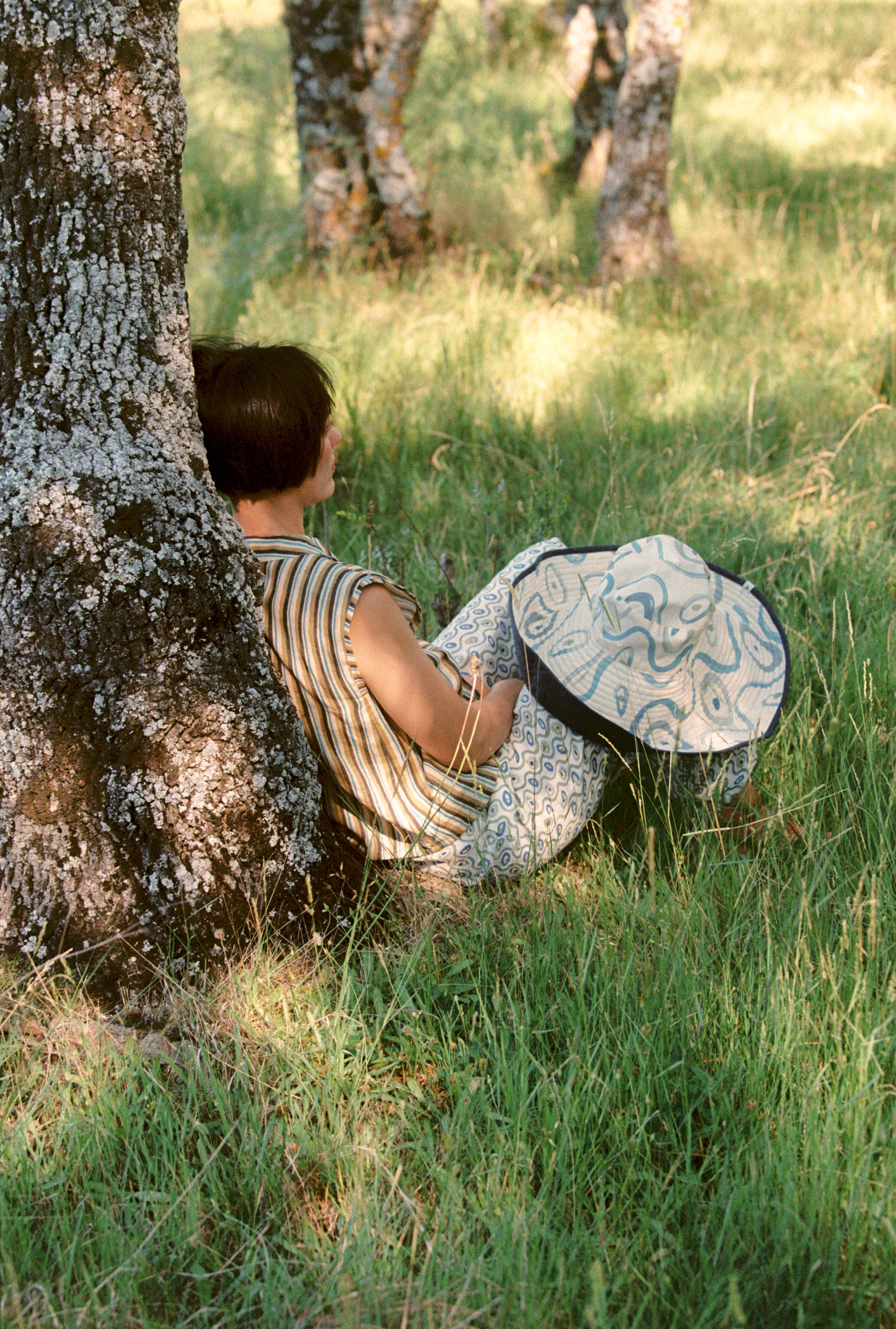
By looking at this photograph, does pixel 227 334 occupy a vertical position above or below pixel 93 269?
below

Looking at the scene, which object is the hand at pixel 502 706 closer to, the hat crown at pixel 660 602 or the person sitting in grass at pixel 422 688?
the person sitting in grass at pixel 422 688

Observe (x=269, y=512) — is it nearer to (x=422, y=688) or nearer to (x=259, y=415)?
(x=259, y=415)

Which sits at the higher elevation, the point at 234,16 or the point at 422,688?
the point at 234,16

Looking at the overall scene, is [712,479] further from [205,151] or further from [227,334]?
[205,151]

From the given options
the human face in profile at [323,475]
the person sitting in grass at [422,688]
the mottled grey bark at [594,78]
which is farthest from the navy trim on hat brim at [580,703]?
the mottled grey bark at [594,78]

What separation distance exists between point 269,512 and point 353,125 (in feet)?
16.9

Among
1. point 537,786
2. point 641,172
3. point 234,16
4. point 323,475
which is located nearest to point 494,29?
point 234,16

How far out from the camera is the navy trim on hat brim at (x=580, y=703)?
7.08 ft

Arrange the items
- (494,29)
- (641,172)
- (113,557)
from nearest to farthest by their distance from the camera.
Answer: (113,557)
(641,172)
(494,29)

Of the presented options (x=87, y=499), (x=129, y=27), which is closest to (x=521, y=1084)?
(x=87, y=499)

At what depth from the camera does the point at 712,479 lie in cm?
387

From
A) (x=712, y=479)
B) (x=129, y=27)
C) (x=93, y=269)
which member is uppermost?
(x=129, y=27)

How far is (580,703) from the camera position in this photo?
7.04 feet

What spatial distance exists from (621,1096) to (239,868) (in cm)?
79
